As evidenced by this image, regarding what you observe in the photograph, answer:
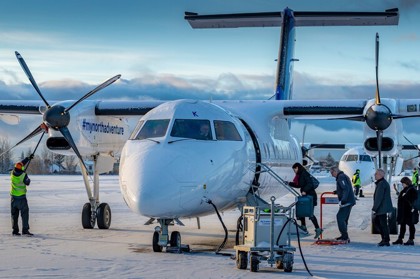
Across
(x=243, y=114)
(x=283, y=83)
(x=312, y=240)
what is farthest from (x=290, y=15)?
(x=312, y=240)

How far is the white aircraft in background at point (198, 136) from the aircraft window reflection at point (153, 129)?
0.08 feet

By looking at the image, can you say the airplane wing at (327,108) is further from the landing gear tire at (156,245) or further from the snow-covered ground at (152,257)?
the landing gear tire at (156,245)

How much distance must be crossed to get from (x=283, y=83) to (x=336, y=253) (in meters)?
8.81

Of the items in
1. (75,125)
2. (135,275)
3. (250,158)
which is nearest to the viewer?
(135,275)

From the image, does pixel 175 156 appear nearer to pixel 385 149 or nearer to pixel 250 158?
pixel 250 158

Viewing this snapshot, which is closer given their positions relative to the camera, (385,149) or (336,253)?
(336,253)

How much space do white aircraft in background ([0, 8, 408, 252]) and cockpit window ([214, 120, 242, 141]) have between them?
0.02m

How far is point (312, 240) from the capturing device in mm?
14023

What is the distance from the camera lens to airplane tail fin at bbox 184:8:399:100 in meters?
19.4

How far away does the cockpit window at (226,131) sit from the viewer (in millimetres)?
11906

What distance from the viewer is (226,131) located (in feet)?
39.8

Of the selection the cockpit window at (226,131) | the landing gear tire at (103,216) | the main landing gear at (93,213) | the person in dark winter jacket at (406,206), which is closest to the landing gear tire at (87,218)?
the main landing gear at (93,213)

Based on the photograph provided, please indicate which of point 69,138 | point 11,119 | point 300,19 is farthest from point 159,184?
point 300,19

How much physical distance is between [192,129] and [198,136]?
0.18 meters
